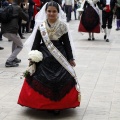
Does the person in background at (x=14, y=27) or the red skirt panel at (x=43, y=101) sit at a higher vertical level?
the person in background at (x=14, y=27)

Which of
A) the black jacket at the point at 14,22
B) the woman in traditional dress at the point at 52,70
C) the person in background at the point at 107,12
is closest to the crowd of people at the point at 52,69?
the woman in traditional dress at the point at 52,70

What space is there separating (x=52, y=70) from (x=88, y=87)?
1.88 metres

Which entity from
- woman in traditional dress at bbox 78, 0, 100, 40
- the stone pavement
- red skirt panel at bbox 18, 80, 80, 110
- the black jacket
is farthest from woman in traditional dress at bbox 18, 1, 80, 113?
woman in traditional dress at bbox 78, 0, 100, 40

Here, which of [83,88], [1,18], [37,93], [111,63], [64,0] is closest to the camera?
[37,93]

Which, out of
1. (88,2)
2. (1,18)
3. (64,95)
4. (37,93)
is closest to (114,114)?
(64,95)

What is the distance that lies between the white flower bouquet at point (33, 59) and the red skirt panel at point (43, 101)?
0.60 ft

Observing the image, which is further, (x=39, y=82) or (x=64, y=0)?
(x=64, y=0)

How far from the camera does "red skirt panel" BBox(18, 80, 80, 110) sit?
539 centimetres

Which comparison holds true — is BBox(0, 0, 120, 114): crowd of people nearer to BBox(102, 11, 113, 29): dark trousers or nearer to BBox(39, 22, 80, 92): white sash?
BBox(39, 22, 80, 92): white sash

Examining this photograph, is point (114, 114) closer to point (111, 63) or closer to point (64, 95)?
point (64, 95)

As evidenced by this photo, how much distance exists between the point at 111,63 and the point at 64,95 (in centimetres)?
455

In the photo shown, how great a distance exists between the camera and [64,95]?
216 inches

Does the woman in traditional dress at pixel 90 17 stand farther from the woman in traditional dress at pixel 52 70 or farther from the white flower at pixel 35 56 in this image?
the white flower at pixel 35 56

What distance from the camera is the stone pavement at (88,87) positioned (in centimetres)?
561
